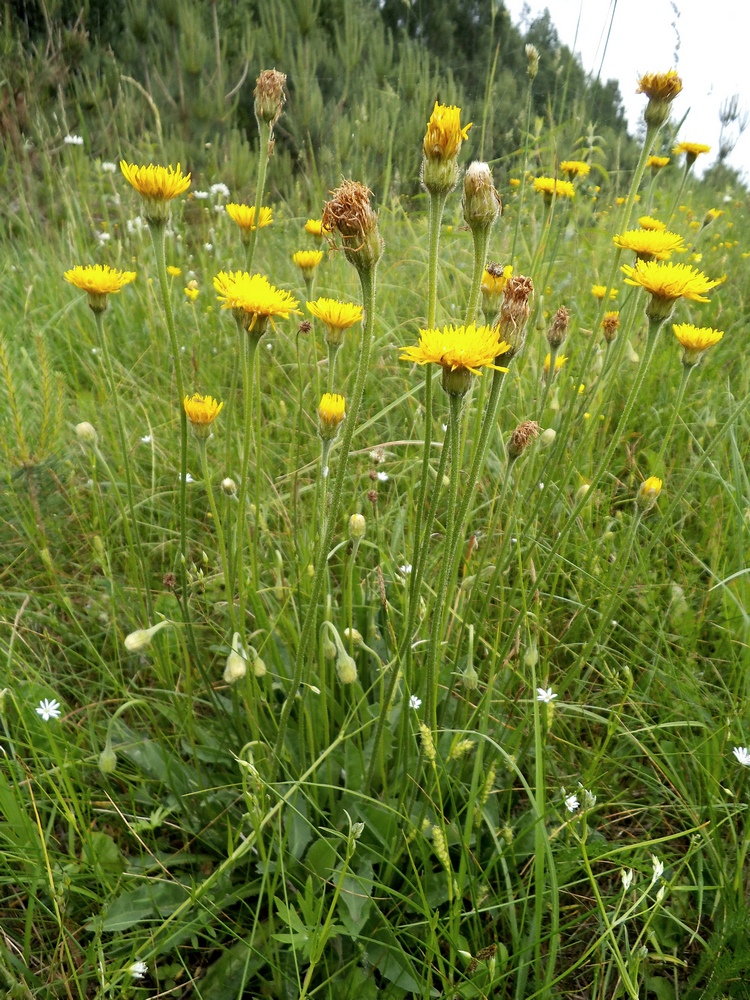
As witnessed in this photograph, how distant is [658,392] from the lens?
2371mm

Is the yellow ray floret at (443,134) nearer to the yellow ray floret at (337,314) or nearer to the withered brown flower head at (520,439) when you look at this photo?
the yellow ray floret at (337,314)

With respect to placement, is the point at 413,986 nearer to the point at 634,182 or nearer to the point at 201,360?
Answer: the point at 634,182

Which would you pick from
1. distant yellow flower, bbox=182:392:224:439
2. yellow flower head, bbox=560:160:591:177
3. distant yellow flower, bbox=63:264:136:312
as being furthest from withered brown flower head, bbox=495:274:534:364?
yellow flower head, bbox=560:160:591:177

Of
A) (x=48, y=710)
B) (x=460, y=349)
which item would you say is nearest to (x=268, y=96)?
(x=460, y=349)

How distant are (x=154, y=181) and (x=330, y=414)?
415mm

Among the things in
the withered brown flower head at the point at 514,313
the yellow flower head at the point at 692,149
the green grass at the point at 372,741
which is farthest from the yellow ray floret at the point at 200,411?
the yellow flower head at the point at 692,149

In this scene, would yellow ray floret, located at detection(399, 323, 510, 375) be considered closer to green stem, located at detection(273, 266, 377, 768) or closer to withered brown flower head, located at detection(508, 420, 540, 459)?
green stem, located at detection(273, 266, 377, 768)

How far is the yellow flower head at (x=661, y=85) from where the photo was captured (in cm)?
131

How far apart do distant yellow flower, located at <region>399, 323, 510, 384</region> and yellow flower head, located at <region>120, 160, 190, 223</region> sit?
455mm

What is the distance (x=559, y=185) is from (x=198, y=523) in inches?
52.3

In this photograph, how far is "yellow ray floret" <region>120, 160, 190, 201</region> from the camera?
3.19 feet

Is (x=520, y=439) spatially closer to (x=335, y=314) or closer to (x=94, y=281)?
(x=335, y=314)

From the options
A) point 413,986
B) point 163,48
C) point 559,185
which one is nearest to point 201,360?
point 559,185

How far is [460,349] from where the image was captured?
0.81 metres
